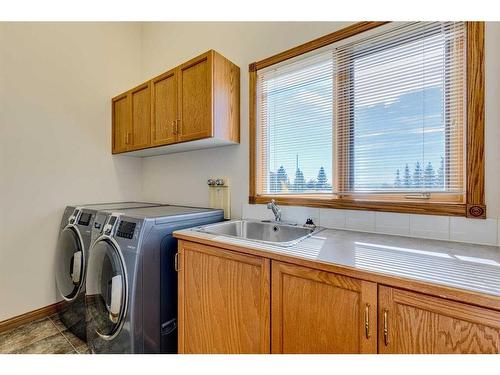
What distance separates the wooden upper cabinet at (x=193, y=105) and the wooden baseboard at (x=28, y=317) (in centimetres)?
164

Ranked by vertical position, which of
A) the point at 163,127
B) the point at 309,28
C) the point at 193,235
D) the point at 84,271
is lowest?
the point at 84,271

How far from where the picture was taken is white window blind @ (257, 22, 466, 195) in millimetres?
1274

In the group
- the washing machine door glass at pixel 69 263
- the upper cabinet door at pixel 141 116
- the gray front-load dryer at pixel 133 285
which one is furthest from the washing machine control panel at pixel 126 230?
the upper cabinet door at pixel 141 116

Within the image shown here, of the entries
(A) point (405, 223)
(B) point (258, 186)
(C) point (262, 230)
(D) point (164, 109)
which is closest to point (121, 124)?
(D) point (164, 109)

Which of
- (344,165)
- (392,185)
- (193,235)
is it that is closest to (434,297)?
(392,185)

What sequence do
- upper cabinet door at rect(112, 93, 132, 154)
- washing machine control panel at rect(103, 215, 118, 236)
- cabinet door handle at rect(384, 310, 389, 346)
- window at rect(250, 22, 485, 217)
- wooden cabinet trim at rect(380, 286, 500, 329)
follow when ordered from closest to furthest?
wooden cabinet trim at rect(380, 286, 500, 329) < cabinet door handle at rect(384, 310, 389, 346) < window at rect(250, 22, 485, 217) < washing machine control panel at rect(103, 215, 118, 236) < upper cabinet door at rect(112, 93, 132, 154)

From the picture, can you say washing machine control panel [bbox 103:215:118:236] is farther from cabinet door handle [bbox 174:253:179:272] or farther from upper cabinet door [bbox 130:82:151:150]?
upper cabinet door [bbox 130:82:151:150]

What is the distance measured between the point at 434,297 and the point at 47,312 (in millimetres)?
2864

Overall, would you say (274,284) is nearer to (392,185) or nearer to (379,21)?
(392,185)

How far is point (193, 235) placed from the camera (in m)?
1.39

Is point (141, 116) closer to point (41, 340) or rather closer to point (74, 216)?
point (74, 216)

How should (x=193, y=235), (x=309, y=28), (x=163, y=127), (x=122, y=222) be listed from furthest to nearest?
(x=163, y=127) → (x=309, y=28) → (x=122, y=222) → (x=193, y=235)

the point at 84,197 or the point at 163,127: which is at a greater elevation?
the point at 163,127

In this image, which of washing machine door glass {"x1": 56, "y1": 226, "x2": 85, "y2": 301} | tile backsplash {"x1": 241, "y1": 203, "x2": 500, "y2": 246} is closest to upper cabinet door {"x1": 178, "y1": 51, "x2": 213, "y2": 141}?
tile backsplash {"x1": 241, "y1": 203, "x2": 500, "y2": 246}
